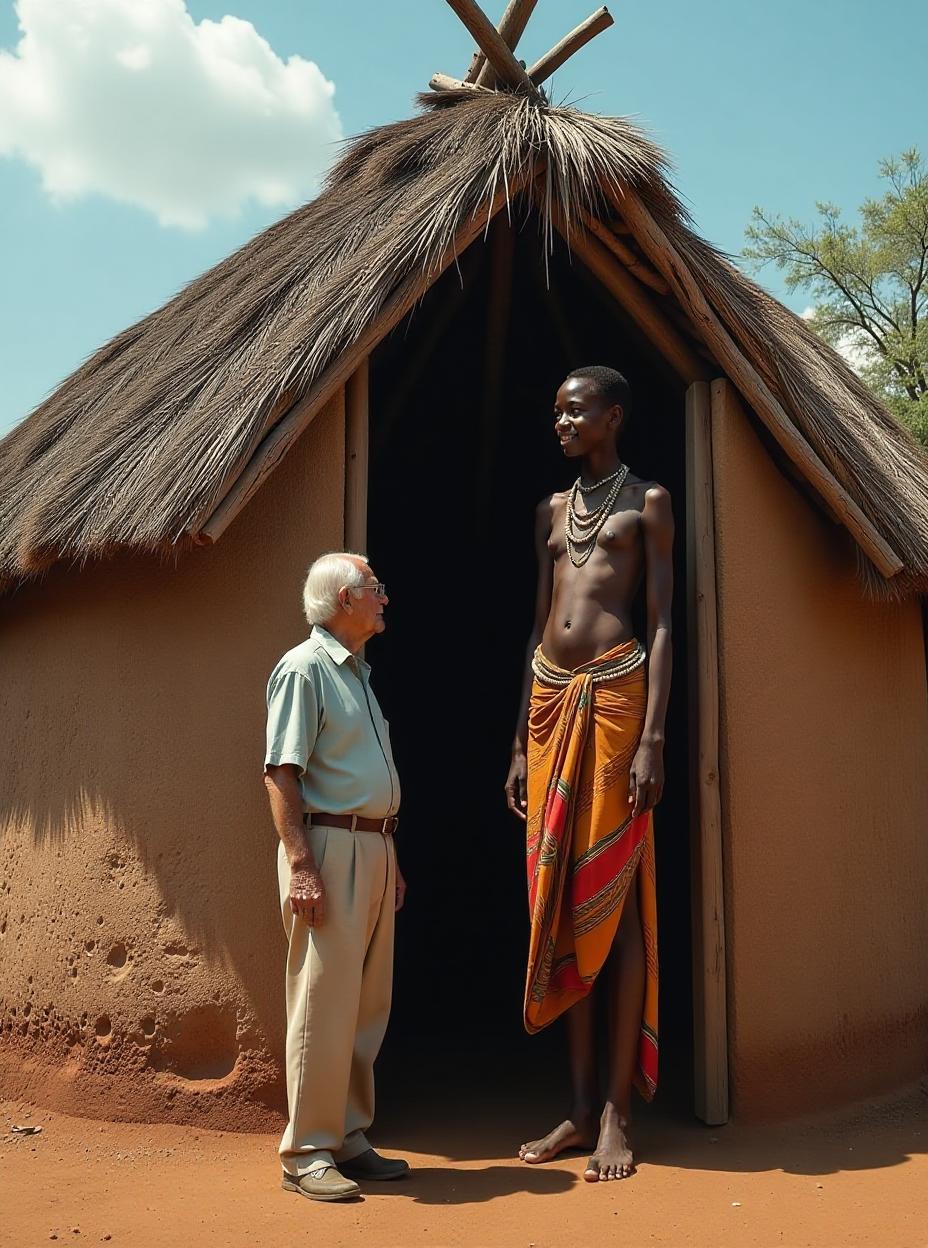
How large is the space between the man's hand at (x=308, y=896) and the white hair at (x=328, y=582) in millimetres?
796

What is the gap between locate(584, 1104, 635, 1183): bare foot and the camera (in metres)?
3.75

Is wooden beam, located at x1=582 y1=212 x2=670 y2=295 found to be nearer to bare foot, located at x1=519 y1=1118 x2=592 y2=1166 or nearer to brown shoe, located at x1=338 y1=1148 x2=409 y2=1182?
bare foot, located at x1=519 y1=1118 x2=592 y2=1166

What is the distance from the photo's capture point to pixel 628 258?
4633 mm

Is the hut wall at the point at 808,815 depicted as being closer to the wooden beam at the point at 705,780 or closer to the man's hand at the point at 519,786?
the wooden beam at the point at 705,780

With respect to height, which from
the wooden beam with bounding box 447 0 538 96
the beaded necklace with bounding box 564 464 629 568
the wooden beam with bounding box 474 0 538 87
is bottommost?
the beaded necklace with bounding box 564 464 629 568

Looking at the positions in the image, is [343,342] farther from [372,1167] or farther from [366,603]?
→ [372,1167]

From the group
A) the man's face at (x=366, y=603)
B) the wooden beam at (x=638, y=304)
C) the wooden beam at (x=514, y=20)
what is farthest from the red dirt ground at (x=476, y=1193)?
the wooden beam at (x=514, y=20)

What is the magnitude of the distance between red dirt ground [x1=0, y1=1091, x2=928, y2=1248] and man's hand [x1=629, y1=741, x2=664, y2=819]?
115cm

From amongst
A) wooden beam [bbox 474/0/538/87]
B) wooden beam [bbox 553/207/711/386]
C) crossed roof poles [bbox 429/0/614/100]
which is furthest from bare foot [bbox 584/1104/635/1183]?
wooden beam [bbox 474/0/538/87]

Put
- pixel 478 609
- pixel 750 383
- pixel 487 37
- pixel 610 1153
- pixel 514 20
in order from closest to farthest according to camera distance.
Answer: pixel 610 1153, pixel 750 383, pixel 487 37, pixel 514 20, pixel 478 609

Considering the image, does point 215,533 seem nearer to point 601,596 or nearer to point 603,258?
point 601,596

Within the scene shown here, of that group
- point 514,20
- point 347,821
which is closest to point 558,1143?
point 347,821

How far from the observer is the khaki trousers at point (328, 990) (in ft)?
11.6

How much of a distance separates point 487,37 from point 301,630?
2787 mm
